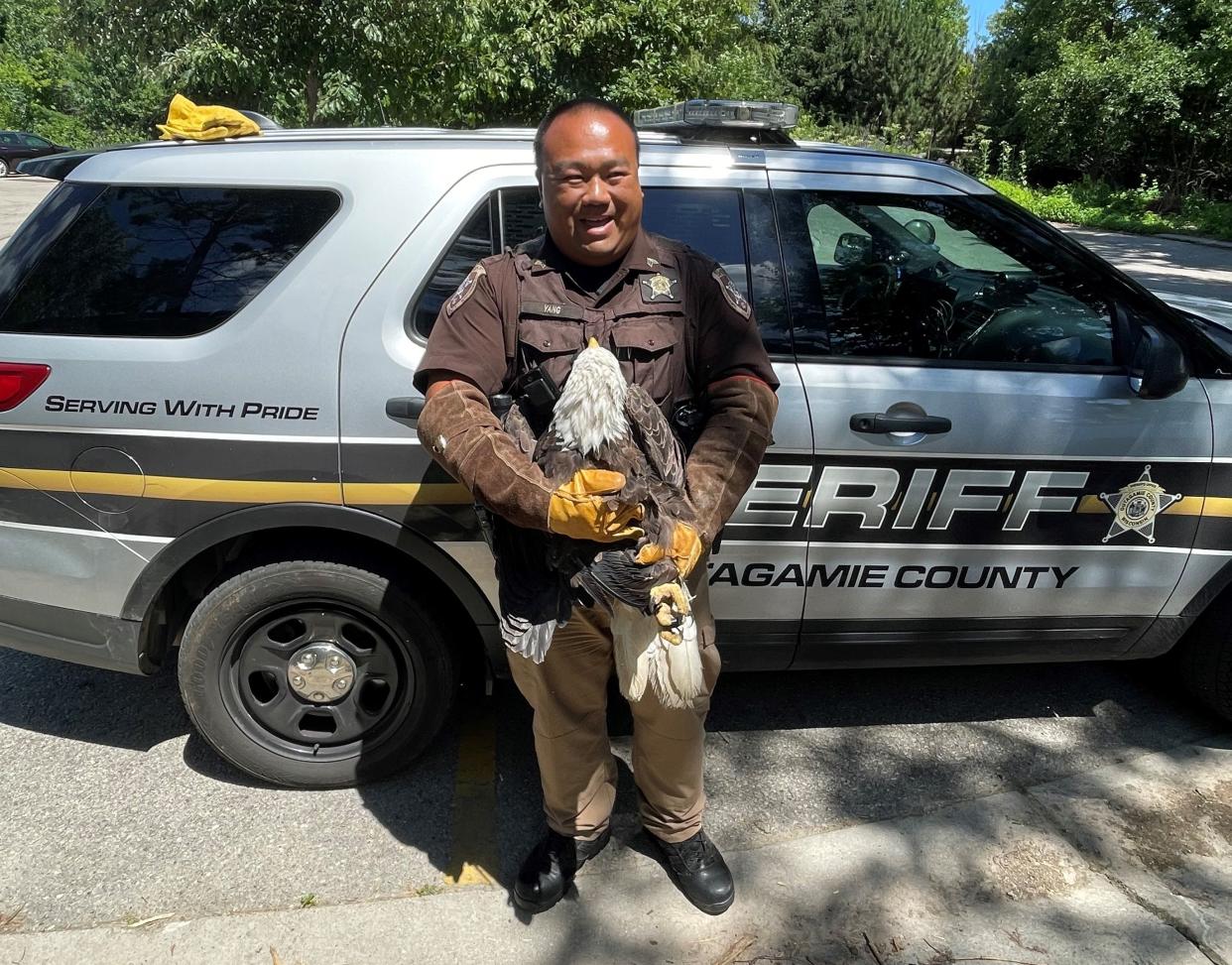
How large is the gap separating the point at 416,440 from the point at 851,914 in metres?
1.62

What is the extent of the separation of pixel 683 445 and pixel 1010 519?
1121mm

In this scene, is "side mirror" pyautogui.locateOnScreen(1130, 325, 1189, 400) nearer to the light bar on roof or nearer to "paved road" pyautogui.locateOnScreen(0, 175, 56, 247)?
the light bar on roof

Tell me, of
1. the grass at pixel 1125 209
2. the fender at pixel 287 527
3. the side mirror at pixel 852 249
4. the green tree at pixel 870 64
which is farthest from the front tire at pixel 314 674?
the green tree at pixel 870 64

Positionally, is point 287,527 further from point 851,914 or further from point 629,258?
point 851,914

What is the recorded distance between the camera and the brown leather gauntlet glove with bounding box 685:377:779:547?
6.26 feet

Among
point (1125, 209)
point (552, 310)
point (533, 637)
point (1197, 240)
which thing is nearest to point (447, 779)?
point (533, 637)

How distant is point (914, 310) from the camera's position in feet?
9.19

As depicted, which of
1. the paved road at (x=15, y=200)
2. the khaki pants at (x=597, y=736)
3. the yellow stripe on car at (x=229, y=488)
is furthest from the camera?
the paved road at (x=15, y=200)

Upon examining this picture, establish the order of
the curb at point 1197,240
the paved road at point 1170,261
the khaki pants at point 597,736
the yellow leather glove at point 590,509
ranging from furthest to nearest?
the curb at point 1197,240 → the paved road at point 1170,261 → the khaki pants at point 597,736 → the yellow leather glove at point 590,509

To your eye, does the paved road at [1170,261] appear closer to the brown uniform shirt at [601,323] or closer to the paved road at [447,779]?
the paved road at [447,779]

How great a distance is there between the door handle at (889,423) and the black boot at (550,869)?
1272 mm

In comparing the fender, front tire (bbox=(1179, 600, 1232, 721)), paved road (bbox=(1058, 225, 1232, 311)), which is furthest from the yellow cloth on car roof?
paved road (bbox=(1058, 225, 1232, 311))

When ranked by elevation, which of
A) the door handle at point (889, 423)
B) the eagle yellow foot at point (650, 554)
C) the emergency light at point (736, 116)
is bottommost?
the eagle yellow foot at point (650, 554)

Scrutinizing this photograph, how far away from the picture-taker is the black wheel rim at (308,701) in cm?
261
